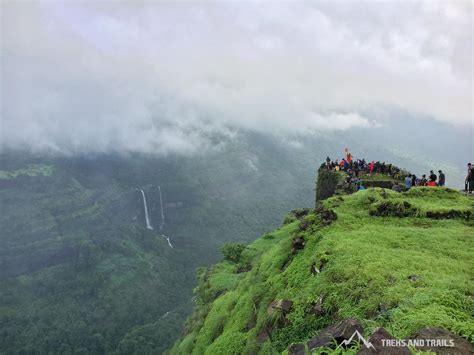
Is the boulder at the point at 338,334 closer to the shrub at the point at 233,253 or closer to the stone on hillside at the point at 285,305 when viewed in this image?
the stone on hillside at the point at 285,305

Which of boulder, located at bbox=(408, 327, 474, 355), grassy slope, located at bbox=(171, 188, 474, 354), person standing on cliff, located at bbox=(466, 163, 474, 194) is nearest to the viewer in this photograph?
boulder, located at bbox=(408, 327, 474, 355)

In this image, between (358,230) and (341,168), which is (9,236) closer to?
(341,168)

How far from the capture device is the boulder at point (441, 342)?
6.00 m

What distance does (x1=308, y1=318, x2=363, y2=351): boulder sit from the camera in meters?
6.49

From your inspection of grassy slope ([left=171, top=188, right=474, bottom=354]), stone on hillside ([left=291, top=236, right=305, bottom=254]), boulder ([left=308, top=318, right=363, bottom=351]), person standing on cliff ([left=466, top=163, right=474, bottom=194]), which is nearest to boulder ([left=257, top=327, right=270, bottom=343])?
grassy slope ([left=171, top=188, right=474, bottom=354])

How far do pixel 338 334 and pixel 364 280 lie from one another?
278 centimetres

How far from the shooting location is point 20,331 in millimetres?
115750

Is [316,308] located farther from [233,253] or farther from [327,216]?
[233,253]

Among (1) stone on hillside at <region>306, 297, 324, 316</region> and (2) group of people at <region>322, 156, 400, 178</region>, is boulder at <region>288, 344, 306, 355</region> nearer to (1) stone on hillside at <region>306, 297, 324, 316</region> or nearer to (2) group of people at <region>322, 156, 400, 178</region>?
(1) stone on hillside at <region>306, 297, 324, 316</region>

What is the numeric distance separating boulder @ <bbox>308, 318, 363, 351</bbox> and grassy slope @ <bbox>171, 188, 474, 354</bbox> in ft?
1.78

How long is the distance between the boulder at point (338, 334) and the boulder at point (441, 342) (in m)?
0.94

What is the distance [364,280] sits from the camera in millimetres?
9102

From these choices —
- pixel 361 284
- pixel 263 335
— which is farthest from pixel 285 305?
pixel 361 284

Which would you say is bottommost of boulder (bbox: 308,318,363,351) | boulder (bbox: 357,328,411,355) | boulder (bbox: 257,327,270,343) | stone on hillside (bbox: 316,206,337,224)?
boulder (bbox: 257,327,270,343)
